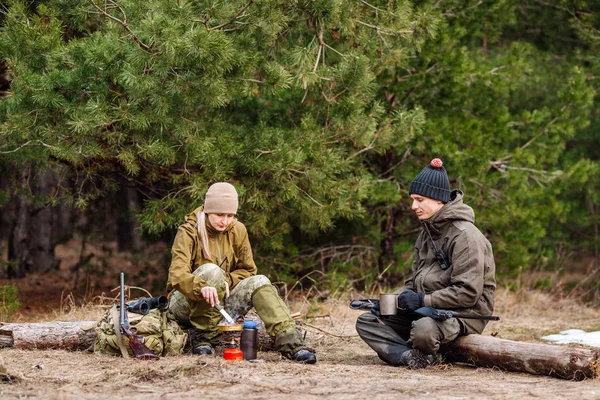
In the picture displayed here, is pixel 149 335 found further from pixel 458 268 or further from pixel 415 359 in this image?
pixel 458 268

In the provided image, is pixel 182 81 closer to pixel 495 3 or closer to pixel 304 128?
pixel 304 128

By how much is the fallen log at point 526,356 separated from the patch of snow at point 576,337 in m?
2.27

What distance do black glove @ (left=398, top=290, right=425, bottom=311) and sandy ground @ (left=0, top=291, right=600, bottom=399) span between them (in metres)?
0.49

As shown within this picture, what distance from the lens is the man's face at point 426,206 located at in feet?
21.6

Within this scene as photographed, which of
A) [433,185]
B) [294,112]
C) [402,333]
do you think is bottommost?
[402,333]

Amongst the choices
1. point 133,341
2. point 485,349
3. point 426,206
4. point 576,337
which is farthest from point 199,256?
point 576,337

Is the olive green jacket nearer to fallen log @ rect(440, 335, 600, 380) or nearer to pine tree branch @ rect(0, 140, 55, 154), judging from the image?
pine tree branch @ rect(0, 140, 55, 154)

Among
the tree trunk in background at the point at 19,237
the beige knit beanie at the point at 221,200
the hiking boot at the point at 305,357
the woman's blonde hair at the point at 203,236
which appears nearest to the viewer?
the hiking boot at the point at 305,357

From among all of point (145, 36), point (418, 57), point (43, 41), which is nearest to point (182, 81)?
point (145, 36)

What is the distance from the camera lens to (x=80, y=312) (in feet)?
28.8

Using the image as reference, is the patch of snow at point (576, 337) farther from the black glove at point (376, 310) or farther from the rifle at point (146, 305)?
the rifle at point (146, 305)

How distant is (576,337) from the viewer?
28.4ft

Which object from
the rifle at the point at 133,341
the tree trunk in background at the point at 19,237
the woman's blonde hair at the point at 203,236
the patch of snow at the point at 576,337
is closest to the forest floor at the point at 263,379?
the rifle at the point at 133,341

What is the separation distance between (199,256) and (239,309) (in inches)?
21.8
